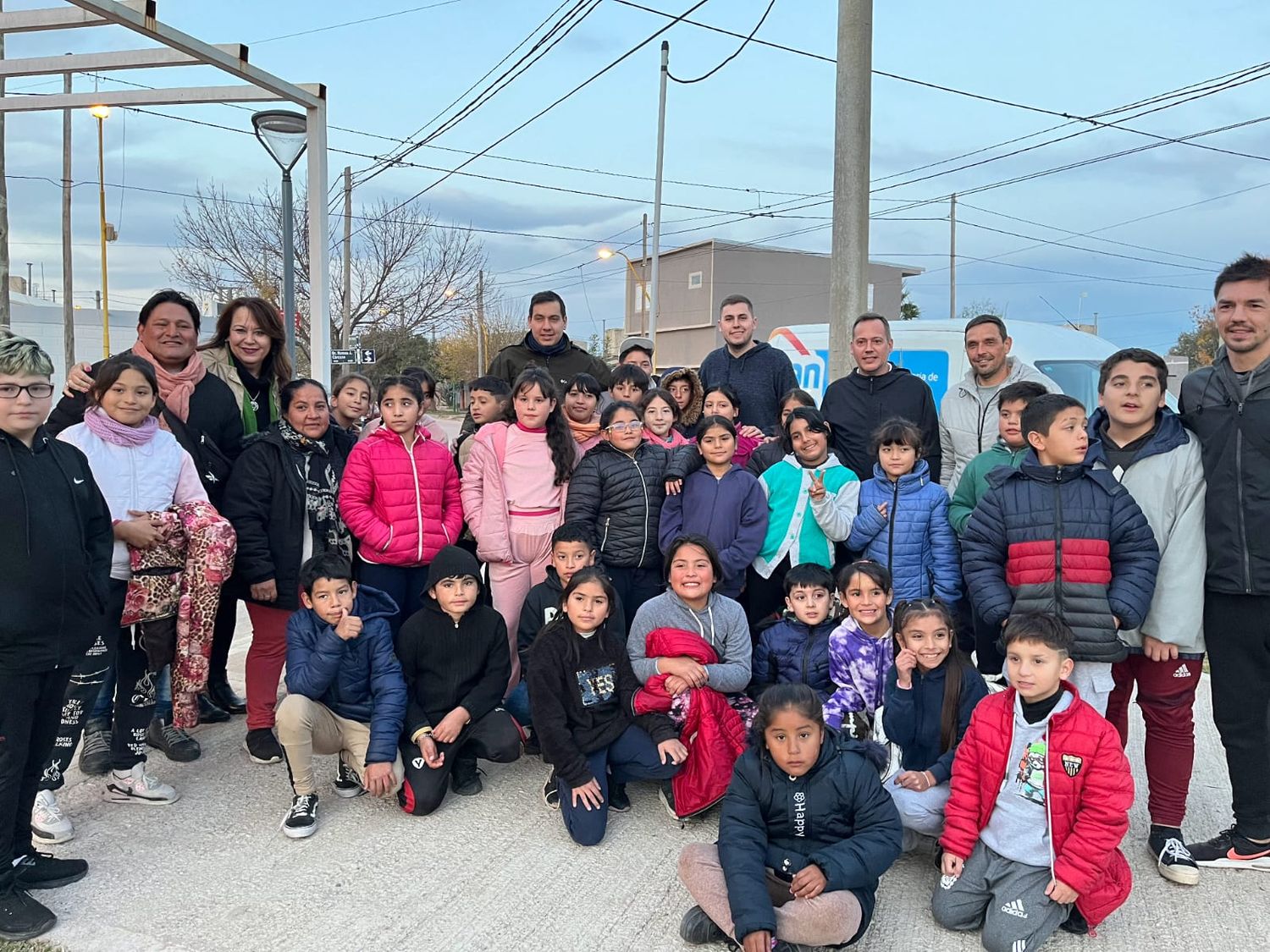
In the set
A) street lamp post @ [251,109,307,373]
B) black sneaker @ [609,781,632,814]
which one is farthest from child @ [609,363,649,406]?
street lamp post @ [251,109,307,373]

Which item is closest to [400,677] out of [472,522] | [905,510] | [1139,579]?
[472,522]

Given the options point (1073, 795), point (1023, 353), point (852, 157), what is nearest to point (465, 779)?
point (1073, 795)

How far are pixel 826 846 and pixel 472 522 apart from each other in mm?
2485

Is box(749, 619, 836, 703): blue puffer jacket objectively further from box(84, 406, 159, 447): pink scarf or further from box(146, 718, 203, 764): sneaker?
box(84, 406, 159, 447): pink scarf

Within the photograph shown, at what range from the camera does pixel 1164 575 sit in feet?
11.5

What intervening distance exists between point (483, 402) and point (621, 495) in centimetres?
112

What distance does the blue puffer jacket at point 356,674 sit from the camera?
155 inches

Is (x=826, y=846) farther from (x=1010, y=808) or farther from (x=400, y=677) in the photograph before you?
(x=400, y=677)

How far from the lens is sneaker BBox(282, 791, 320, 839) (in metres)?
3.72

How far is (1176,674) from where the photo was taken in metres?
3.59

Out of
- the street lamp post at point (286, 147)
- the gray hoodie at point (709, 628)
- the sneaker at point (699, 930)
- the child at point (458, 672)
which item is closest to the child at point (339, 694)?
the child at point (458, 672)

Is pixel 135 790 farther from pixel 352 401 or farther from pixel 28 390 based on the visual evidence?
pixel 352 401

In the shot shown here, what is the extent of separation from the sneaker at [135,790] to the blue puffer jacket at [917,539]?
3.55 metres

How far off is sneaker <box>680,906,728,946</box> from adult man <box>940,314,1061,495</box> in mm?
2765
